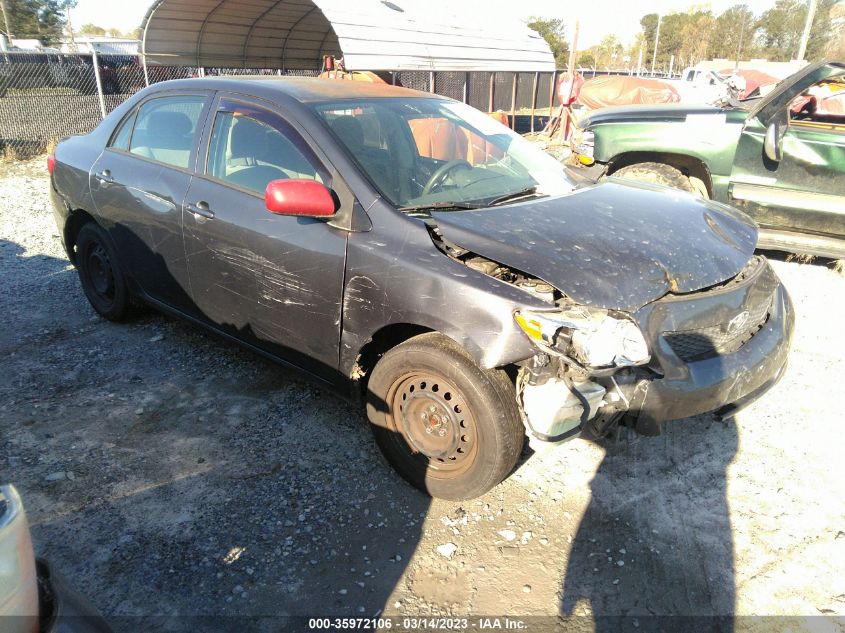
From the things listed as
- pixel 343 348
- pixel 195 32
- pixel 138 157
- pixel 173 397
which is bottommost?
pixel 173 397

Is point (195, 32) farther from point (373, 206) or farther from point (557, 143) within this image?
point (373, 206)

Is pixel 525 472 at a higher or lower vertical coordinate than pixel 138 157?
lower

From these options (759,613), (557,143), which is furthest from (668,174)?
(557,143)

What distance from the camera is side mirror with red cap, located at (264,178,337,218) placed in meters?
2.88

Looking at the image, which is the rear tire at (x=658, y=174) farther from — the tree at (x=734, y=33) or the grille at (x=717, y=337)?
the tree at (x=734, y=33)

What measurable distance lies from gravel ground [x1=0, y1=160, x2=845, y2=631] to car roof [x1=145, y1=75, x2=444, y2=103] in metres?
1.75

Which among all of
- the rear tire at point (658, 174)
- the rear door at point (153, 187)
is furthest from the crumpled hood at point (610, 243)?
the rear tire at point (658, 174)

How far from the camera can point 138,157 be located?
4.14 meters

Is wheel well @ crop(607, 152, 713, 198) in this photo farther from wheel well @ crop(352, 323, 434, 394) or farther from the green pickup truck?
wheel well @ crop(352, 323, 434, 394)

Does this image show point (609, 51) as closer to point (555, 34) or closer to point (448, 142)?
point (555, 34)

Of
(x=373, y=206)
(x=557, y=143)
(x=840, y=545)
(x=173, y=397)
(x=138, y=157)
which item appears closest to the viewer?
(x=840, y=545)

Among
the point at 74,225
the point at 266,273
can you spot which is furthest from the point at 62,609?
the point at 74,225

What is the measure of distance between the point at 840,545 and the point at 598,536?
1.04m

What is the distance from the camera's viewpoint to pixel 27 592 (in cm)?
131
